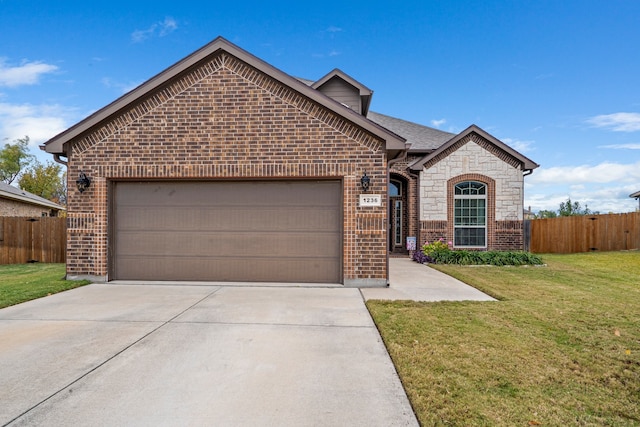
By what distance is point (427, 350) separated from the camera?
377 centimetres

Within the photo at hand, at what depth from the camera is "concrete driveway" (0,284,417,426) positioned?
2607 millimetres

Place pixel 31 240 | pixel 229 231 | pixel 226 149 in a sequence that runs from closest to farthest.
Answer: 1. pixel 226 149
2. pixel 229 231
3. pixel 31 240

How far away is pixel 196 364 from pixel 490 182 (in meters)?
12.7

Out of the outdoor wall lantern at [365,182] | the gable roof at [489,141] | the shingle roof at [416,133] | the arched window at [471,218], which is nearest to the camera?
the outdoor wall lantern at [365,182]

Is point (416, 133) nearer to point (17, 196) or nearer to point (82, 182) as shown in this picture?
point (82, 182)

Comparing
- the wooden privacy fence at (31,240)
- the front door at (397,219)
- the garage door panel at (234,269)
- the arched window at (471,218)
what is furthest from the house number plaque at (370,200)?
the wooden privacy fence at (31,240)

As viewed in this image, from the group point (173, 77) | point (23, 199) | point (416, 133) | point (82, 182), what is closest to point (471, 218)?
point (416, 133)

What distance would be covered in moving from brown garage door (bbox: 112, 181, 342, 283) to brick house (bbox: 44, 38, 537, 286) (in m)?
0.02

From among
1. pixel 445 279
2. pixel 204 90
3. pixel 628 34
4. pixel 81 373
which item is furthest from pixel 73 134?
pixel 628 34

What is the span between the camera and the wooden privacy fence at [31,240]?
41.3ft

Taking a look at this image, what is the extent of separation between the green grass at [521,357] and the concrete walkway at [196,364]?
0.34m

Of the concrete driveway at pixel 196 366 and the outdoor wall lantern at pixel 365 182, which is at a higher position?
the outdoor wall lantern at pixel 365 182

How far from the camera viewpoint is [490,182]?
42.6 feet

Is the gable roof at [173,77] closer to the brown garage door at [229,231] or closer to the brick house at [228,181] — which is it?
the brick house at [228,181]
